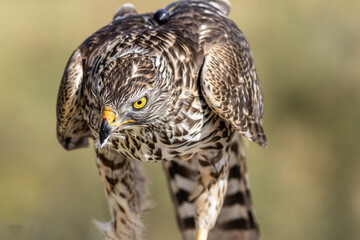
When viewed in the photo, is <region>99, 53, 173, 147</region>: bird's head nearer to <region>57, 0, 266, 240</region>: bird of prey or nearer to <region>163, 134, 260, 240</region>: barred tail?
<region>57, 0, 266, 240</region>: bird of prey

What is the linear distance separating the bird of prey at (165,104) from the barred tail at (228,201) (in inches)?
0.5

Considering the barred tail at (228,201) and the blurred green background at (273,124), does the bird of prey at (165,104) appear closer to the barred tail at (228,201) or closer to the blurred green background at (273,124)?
the barred tail at (228,201)

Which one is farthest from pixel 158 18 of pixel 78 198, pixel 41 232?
pixel 78 198

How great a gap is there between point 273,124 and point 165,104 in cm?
348

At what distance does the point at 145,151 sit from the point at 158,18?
102 centimetres

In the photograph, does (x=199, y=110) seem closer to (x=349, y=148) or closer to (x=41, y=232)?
(x=41, y=232)

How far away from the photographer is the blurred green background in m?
7.99

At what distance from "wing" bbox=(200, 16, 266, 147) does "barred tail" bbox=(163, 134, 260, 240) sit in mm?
597

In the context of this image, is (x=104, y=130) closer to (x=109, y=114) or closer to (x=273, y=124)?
(x=109, y=114)

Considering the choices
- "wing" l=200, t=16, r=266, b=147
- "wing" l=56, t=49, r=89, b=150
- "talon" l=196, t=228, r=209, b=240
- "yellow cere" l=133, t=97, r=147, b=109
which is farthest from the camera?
"talon" l=196, t=228, r=209, b=240

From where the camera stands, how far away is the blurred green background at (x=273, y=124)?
26.2 ft

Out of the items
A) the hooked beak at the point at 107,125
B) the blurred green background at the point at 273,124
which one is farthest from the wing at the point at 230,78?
the blurred green background at the point at 273,124

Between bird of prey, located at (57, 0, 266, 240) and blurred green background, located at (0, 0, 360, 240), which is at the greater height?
bird of prey, located at (57, 0, 266, 240)

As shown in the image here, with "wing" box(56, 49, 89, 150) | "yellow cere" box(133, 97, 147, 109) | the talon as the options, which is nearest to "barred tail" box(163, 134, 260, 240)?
the talon
